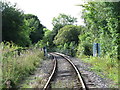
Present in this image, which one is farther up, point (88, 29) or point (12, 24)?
point (12, 24)

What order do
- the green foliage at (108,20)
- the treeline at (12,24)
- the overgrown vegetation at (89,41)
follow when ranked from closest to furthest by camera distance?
1. the overgrown vegetation at (89,41)
2. the green foliage at (108,20)
3. the treeline at (12,24)

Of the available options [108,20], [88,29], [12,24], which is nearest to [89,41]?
[88,29]

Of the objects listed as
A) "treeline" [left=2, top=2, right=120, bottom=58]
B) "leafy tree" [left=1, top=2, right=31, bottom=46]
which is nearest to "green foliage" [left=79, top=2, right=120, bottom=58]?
"treeline" [left=2, top=2, right=120, bottom=58]

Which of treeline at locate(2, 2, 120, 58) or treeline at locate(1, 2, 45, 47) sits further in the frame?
treeline at locate(1, 2, 45, 47)

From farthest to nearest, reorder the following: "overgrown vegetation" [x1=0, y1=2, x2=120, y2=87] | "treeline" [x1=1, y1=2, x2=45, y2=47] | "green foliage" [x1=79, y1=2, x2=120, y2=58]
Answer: "treeline" [x1=1, y1=2, x2=45, y2=47]
"green foliage" [x1=79, y1=2, x2=120, y2=58]
"overgrown vegetation" [x1=0, y1=2, x2=120, y2=87]

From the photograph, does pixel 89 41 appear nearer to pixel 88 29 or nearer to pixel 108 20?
pixel 88 29

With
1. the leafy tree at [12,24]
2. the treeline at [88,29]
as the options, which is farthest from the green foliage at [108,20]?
the leafy tree at [12,24]

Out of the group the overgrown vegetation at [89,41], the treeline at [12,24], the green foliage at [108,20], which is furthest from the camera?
the treeline at [12,24]

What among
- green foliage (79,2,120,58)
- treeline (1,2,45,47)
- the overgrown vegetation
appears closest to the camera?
the overgrown vegetation

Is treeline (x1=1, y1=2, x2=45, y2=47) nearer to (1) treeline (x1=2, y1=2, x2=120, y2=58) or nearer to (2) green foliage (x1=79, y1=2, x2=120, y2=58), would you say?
(1) treeline (x1=2, y1=2, x2=120, y2=58)

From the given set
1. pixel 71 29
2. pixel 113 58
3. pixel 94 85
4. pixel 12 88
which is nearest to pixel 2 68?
pixel 12 88

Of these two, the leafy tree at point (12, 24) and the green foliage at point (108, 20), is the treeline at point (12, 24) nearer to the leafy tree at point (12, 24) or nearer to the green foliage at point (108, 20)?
the leafy tree at point (12, 24)

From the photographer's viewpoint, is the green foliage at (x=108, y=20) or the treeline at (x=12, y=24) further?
the treeline at (x=12, y=24)

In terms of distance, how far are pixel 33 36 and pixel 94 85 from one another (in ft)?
127
